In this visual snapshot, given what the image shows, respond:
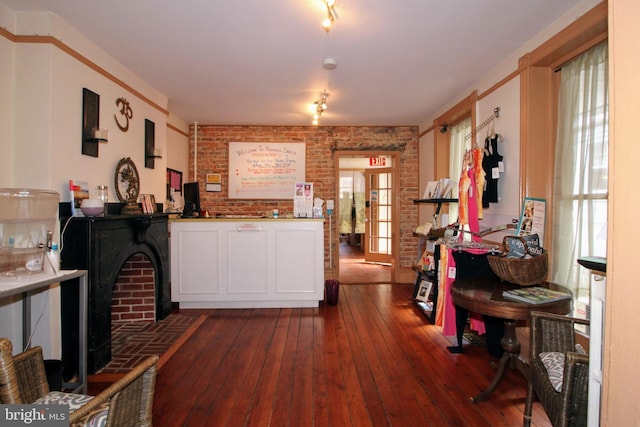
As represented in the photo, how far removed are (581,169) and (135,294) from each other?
13.9ft

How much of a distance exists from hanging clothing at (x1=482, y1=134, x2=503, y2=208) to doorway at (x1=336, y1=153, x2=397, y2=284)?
7.78 ft

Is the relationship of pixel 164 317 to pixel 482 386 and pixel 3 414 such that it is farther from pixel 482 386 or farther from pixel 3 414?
pixel 482 386

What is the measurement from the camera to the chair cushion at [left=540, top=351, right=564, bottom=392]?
147cm

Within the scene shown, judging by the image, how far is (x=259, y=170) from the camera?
5348 mm

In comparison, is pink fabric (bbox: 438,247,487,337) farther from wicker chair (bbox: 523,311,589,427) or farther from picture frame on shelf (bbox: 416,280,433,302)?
wicker chair (bbox: 523,311,589,427)

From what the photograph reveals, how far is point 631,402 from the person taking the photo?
89 cm

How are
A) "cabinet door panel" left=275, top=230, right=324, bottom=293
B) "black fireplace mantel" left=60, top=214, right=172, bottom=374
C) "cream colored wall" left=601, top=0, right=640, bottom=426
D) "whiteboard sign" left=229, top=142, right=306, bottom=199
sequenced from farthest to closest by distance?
"whiteboard sign" left=229, top=142, right=306, bottom=199
"cabinet door panel" left=275, top=230, right=324, bottom=293
"black fireplace mantel" left=60, top=214, right=172, bottom=374
"cream colored wall" left=601, top=0, right=640, bottom=426

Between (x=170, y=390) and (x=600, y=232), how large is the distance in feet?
10.3

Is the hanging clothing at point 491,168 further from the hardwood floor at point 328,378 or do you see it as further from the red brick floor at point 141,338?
the red brick floor at point 141,338

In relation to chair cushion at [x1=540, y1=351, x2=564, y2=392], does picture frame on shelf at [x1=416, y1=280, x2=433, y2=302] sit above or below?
below

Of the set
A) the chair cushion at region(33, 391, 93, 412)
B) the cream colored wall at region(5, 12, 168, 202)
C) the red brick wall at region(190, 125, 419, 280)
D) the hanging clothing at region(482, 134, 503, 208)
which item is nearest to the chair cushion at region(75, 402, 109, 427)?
the chair cushion at region(33, 391, 93, 412)

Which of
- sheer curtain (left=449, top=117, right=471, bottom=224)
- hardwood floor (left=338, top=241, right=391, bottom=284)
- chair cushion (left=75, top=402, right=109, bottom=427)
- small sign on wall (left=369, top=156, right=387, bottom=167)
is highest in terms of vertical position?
small sign on wall (left=369, top=156, right=387, bottom=167)

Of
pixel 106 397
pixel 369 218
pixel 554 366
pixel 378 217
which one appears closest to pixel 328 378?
pixel 554 366

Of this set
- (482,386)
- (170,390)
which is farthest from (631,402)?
(170,390)
